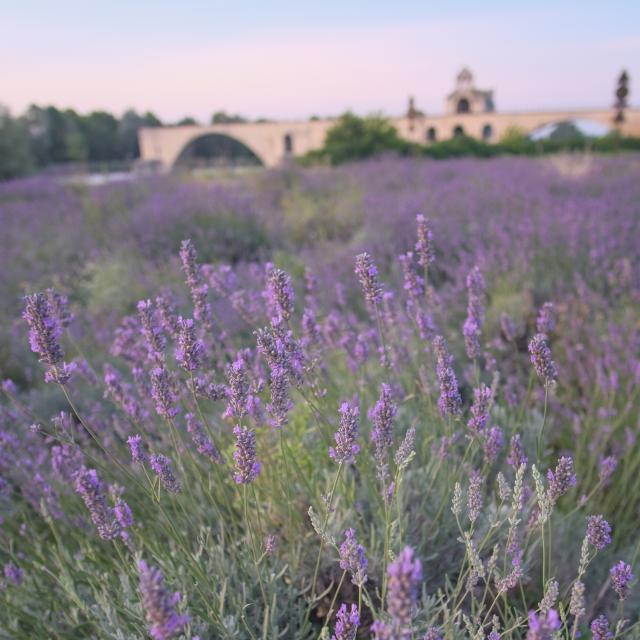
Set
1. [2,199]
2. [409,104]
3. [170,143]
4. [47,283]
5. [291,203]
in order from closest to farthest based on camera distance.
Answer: [47,283] < [291,203] < [2,199] < [409,104] < [170,143]

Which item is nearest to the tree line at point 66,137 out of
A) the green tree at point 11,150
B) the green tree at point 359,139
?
the green tree at point 11,150

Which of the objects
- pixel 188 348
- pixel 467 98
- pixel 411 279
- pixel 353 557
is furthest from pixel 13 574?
pixel 467 98

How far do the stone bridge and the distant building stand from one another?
458 cm

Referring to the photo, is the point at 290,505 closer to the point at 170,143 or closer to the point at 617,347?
the point at 617,347

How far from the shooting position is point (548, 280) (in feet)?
13.7

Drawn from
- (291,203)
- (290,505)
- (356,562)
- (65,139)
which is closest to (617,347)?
(290,505)

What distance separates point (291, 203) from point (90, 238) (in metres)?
2.95

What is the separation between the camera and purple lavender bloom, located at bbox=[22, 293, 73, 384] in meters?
1.23

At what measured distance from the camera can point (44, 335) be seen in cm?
124

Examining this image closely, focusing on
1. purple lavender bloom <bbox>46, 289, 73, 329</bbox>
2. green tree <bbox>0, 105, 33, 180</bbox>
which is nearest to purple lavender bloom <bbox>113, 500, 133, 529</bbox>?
purple lavender bloom <bbox>46, 289, 73, 329</bbox>

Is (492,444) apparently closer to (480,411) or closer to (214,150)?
(480,411)

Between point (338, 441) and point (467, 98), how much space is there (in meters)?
47.5

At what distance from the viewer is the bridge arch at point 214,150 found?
145 ft

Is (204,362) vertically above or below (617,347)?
above
